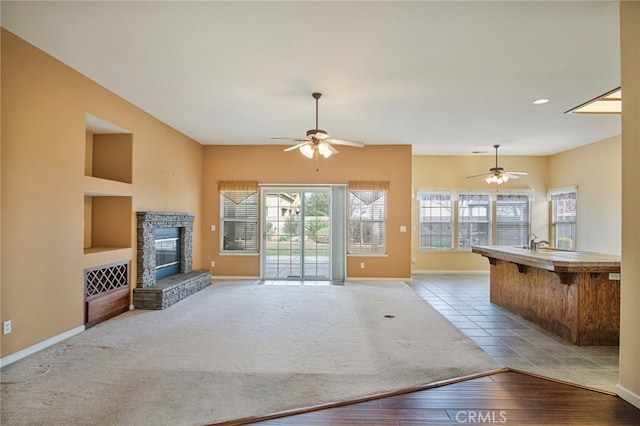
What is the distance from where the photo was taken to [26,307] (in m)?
3.17

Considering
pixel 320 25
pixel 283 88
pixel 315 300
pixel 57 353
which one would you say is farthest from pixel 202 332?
pixel 320 25

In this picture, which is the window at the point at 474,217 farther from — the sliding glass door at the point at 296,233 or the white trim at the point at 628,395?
the white trim at the point at 628,395

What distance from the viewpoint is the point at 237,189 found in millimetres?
7301

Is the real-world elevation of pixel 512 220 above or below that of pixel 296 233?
above

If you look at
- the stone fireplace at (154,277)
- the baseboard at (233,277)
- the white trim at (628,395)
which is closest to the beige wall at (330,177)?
the baseboard at (233,277)

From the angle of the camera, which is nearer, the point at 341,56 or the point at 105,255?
the point at 341,56

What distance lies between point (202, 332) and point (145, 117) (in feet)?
11.1

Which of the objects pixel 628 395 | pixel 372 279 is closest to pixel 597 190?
pixel 372 279

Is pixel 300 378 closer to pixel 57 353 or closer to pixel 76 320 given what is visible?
pixel 57 353

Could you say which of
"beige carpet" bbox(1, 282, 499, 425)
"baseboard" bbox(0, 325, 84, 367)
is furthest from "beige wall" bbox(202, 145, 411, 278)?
"baseboard" bbox(0, 325, 84, 367)

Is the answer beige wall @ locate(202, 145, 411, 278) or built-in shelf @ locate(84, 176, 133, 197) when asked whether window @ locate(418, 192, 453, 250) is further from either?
built-in shelf @ locate(84, 176, 133, 197)

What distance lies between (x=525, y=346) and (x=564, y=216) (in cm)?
586

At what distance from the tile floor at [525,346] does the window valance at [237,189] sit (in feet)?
13.6

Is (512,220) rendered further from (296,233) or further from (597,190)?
(296,233)
